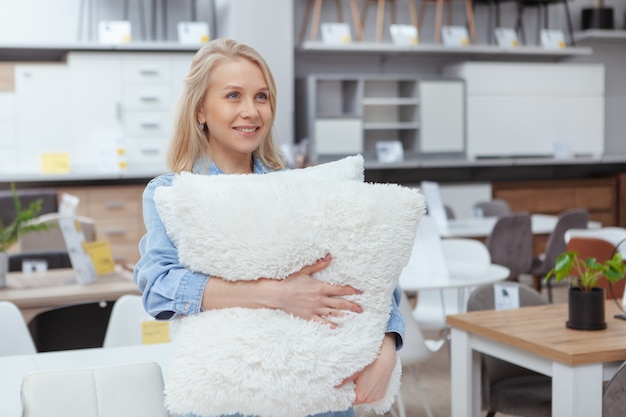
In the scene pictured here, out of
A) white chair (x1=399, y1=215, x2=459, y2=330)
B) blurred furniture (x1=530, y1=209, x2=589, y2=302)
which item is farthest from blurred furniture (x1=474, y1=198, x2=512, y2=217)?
white chair (x1=399, y1=215, x2=459, y2=330)

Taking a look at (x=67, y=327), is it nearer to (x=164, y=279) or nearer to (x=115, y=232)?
(x=164, y=279)

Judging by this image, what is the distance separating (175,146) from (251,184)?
290 mm

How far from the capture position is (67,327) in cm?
340

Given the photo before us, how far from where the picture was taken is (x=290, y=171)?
5.12ft

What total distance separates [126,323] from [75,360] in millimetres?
451

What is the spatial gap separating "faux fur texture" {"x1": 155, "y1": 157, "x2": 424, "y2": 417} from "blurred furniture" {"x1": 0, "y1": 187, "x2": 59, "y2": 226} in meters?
6.50

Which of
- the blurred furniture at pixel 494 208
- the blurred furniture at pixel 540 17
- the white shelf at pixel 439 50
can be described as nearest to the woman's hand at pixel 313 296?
the blurred furniture at pixel 494 208

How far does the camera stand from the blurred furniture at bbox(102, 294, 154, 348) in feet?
9.72

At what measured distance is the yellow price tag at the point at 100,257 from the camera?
4098 mm

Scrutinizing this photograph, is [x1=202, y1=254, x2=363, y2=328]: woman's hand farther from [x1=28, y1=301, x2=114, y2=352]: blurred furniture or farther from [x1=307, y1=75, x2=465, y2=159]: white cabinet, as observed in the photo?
[x1=307, y1=75, x2=465, y2=159]: white cabinet

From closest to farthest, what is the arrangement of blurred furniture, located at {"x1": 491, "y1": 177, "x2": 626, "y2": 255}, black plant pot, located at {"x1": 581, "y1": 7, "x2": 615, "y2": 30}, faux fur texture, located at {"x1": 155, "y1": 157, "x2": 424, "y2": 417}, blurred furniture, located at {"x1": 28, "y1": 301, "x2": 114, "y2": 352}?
1. faux fur texture, located at {"x1": 155, "y1": 157, "x2": 424, "y2": 417}
2. blurred furniture, located at {"x1": 28, "y1": 301, "x2": 114, "y2": 352}
3. blurred furniture, located at {"x1": 491, "y1": 177, "x2": 626, "y2": 255}
4. black plant pot, located at {"x1": 581, "y1": 7, "x2": 615, "y2": 30}

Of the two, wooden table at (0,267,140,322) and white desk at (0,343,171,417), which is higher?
white desk at (0,343,171,417)

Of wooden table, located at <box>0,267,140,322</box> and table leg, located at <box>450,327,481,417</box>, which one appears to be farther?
wooden table, located at <box>0,267,140,322</box>

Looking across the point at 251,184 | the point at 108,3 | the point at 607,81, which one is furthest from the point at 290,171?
the point at 607,81
